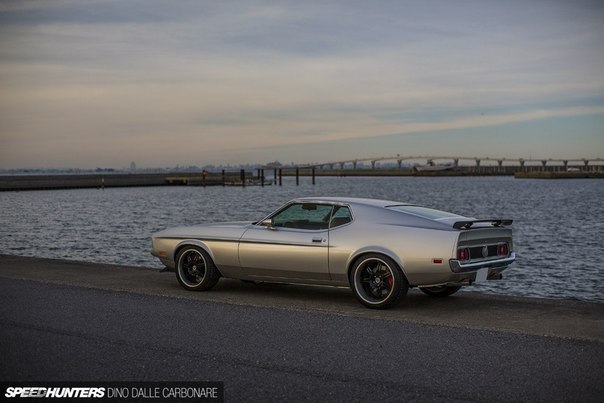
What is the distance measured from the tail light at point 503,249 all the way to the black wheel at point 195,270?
3.82 meters

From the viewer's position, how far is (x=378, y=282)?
8.95m

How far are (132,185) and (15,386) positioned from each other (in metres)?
129

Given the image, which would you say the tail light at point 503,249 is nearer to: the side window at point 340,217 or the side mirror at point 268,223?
the side window at point 340,217

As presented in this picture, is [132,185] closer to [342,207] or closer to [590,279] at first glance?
[590,279]

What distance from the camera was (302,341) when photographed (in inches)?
279

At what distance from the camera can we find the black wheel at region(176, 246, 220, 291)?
10242 mm

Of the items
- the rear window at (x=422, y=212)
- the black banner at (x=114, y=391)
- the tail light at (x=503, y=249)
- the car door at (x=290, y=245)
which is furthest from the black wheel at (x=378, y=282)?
the black banner at (x=114, y=391)

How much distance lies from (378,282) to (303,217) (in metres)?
1.49

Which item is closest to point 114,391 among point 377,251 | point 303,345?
point 303,345

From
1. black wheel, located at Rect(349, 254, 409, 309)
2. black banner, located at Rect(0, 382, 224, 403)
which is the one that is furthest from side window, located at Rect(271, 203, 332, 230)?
black banner, located at Rect(0, 382, 224, 403)

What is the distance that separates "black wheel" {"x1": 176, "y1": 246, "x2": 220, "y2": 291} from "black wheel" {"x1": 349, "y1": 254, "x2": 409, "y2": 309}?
7.26ft

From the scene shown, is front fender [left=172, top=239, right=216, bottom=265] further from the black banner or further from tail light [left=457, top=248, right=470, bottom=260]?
the black banner

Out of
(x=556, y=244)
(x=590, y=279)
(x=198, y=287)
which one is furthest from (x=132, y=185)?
(x=198, y=287)

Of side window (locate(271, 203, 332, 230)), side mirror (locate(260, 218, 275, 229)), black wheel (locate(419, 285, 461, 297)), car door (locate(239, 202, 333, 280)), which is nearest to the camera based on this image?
car door (locate(239, 202, 333, 280))
